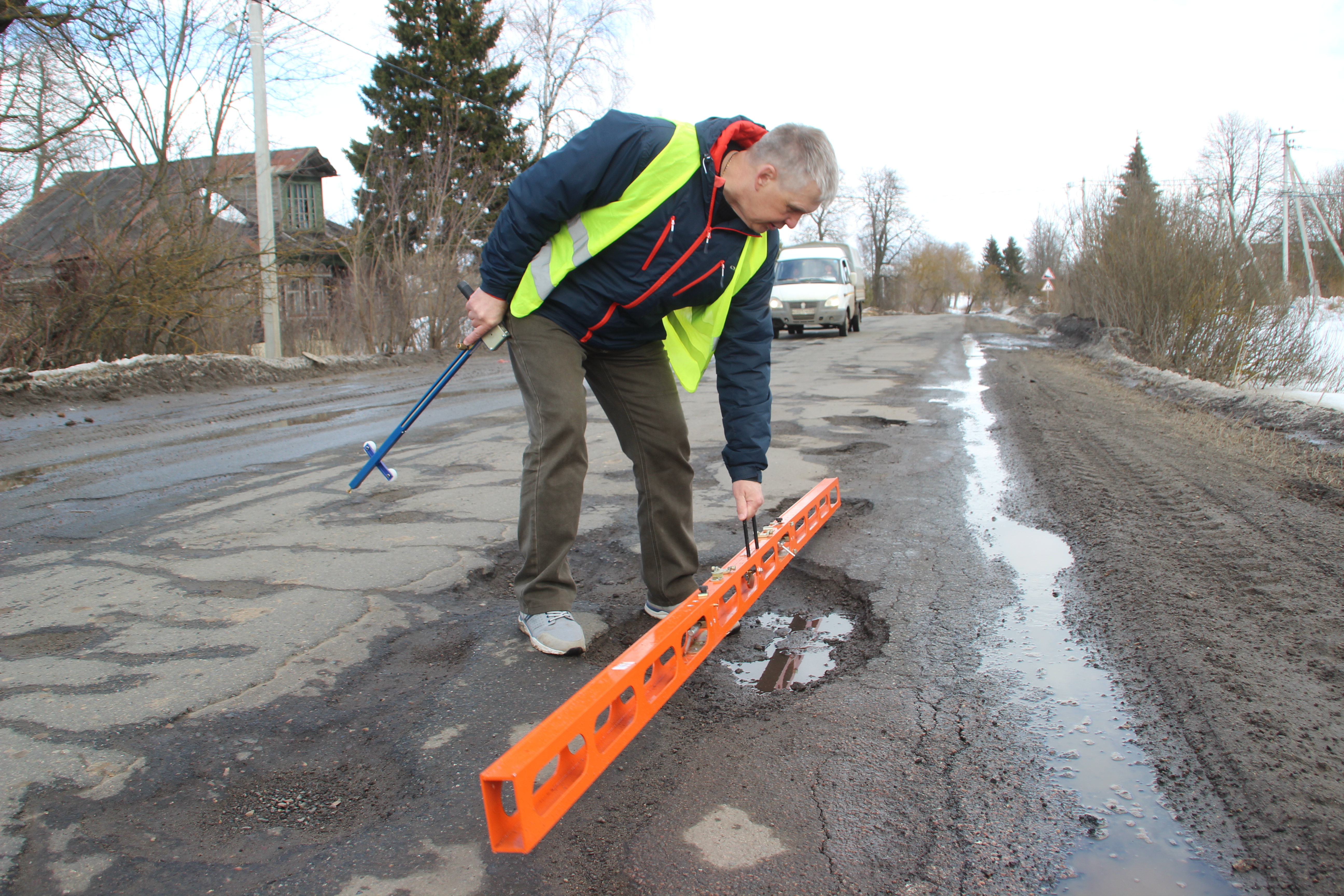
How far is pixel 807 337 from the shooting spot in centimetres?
1986

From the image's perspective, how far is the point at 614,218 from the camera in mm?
2369

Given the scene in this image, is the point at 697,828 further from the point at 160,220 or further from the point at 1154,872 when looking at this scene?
the point at 160,220

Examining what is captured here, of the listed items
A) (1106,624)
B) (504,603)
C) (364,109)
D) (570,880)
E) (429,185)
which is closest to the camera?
(570,880)

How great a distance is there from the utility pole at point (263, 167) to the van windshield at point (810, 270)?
447 inches

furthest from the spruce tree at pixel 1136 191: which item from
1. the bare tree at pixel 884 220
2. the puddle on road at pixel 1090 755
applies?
the bare tree at pixel 884 220

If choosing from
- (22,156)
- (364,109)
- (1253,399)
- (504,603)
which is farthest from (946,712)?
(364,109)

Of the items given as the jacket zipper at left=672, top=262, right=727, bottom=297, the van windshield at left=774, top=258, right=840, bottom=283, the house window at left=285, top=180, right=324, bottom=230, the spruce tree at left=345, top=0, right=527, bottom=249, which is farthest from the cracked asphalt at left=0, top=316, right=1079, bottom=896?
the house window at left=285, top=180, right=324, bottom=230

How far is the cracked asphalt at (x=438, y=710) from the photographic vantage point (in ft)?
5.40

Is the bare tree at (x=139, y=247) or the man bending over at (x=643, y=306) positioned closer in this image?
the man bending over at (x=643, y=306)

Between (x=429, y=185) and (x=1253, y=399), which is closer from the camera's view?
(x=1253, y=399)

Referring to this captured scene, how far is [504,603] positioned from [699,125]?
1.76 m

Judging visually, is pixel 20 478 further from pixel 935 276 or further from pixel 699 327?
pixel 935 276

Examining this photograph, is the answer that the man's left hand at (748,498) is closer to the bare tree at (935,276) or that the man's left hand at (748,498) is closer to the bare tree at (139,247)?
the bare tree at (139,247)

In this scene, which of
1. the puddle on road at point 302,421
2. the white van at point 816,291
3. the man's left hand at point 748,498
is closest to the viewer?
the man's left hand at point 748,498
